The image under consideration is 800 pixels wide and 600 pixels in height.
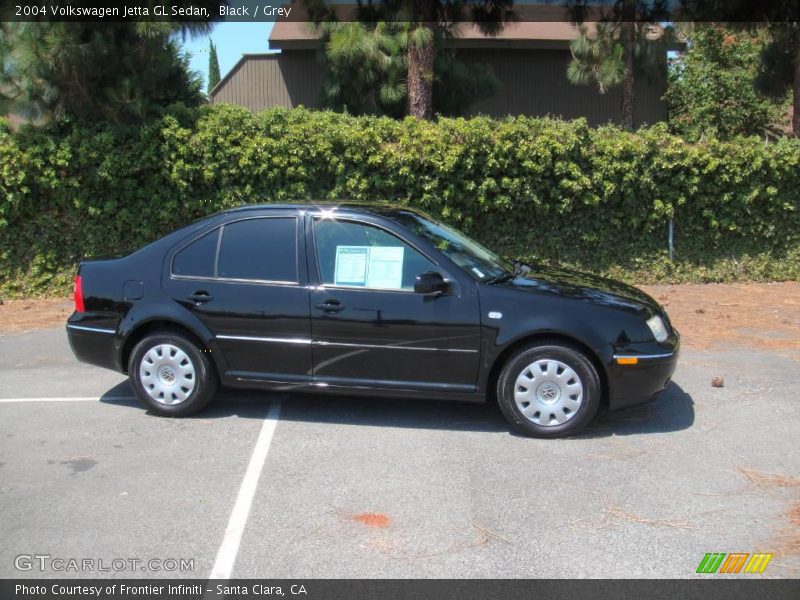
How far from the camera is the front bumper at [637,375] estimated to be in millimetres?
5219

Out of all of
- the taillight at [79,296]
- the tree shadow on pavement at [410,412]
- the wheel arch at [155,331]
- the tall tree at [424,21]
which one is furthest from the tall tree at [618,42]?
the taillight at [79,296]

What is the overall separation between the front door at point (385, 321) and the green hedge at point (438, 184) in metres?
4.87

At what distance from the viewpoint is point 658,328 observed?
215 inches

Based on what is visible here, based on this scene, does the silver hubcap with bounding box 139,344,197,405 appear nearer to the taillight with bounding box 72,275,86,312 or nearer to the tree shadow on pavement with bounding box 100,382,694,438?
the tree shadow on pavement with bounding box 100,382,694,438

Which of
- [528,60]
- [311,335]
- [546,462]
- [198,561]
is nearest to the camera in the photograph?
[198,561]

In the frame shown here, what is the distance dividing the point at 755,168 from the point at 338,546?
9300mm

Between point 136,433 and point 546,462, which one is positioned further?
point 136,433

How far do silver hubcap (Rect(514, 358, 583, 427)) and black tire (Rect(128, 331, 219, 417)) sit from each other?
2263mm

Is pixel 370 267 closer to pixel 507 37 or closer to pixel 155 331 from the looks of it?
pixel 155 331

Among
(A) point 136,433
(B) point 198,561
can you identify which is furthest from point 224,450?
(B) point 198,561

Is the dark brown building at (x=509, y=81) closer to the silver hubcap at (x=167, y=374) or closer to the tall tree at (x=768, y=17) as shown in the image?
the tall tree at (x=768, y=17)

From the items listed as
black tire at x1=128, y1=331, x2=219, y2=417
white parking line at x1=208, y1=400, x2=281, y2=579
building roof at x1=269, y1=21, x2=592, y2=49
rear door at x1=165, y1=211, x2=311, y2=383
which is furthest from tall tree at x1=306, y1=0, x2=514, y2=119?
white parking line at x1=208, y1=400, x2=281, y2=579

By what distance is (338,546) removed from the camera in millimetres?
3863
